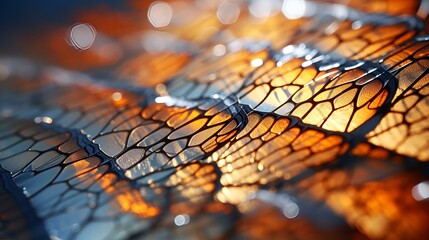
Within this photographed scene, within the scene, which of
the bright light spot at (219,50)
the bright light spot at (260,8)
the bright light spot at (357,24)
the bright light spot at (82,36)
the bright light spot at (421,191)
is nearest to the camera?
the bright light spot at (421,191)

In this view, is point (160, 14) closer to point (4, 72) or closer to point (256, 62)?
point (4, 72)

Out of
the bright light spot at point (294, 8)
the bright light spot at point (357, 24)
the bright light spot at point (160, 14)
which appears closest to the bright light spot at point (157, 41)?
Answer: the bright light spot at point (160, 14)

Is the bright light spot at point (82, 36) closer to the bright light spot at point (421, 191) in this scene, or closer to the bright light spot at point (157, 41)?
the bright light spot at point (157, 41)

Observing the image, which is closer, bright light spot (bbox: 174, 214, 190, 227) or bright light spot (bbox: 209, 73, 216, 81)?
bright light spot (bbox: 174, 214, 190, 227)

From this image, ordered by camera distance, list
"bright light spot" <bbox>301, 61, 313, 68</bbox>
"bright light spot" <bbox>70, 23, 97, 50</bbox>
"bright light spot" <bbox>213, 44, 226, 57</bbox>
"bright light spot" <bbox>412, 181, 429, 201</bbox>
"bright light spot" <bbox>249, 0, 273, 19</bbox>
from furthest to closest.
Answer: "bright light spot" <bbox>70, 23, 97, 50</bbox> < "bright light spot" <bbox>249, 0, 273, 19</bbox> < "bright light spot" <bbox>213, 44, 226, 57</bbox> < "bright light spot" <bbox>301, 61, 313, 68</bbox> < "bright light spot" <bbox>412, 181, 429, 201</bbox>

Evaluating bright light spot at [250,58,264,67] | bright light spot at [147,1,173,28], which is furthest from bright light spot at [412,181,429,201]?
bright light spot at [147,1,173,28]

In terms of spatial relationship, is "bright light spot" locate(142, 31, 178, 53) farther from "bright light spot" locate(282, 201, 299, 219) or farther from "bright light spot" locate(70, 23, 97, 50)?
"bright light spot" locate(282, 201, 299, 219)

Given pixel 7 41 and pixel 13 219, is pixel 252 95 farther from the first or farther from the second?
pixel 7 41

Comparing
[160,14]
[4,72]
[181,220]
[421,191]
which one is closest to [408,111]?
[421,191]
